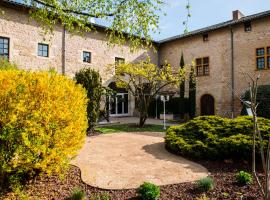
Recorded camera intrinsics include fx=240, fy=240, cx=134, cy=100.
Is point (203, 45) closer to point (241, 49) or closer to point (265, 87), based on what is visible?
point (241, 49)

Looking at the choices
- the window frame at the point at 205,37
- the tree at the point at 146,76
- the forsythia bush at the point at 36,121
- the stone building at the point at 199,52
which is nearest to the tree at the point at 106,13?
the forsythia bush at the point at 36,121

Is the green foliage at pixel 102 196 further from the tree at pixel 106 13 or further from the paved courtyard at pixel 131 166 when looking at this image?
the tree at pixel 106 13

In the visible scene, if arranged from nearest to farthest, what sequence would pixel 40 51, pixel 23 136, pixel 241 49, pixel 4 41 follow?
1. pixel 23 136
2. pixel 4 41
3. pixel 40 51
4. pixel 241 49

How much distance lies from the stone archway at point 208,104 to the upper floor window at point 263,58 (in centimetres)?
417

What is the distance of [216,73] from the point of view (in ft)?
61.5

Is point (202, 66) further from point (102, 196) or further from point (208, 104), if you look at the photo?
point (102, 196)

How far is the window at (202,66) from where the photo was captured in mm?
19553

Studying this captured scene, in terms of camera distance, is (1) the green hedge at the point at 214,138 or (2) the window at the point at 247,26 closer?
(1) the green hedge at the point at 214,138

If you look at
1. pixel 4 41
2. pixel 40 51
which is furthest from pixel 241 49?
pixel 4 41

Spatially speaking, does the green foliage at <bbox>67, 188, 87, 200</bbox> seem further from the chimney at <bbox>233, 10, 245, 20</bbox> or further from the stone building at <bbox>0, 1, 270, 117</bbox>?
the chimney at <bbox>233, 10, 245, 20</bbox>

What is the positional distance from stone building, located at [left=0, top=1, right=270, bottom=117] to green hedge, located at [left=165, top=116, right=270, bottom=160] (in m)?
9.02

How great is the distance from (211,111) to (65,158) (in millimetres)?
16444

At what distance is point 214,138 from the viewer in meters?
6.71

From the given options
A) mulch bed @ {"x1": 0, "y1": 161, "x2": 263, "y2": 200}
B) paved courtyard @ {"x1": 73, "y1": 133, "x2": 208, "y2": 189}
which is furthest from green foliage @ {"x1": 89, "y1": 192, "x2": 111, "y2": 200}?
paved courtyard @ {"x1": 73, "y1": 133, "x2": 208, "y2": 189}
